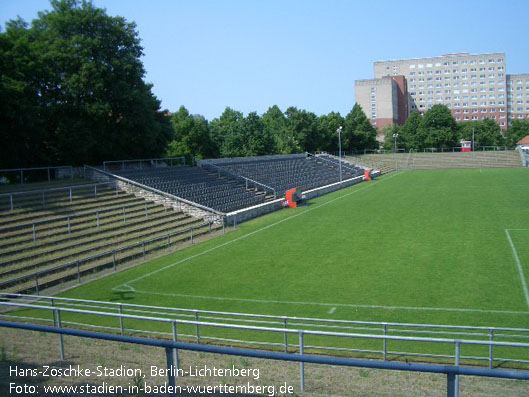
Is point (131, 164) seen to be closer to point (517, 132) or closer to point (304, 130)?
point (304, 130)

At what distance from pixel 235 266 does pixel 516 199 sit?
27.8 m

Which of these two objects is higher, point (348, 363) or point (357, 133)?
point (357, 133)

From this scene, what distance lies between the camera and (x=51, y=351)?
6914mm

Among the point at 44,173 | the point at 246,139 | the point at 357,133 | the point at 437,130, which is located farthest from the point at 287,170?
the point at 437,130

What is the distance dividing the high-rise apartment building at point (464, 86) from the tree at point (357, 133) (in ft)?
166

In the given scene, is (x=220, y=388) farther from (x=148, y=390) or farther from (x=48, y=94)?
(x=48, y=94)

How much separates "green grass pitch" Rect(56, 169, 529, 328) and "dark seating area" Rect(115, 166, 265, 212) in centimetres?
398

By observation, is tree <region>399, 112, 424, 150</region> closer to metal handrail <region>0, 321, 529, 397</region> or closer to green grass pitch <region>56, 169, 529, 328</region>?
green grass pitch <region>56, 169, 529, 328</region>

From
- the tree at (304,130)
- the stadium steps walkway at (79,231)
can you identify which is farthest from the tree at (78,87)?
the tree at (304,130)

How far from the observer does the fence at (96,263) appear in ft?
58.4

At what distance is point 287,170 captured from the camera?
183ft

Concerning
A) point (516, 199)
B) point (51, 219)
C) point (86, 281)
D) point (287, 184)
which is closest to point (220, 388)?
point (86, 281)

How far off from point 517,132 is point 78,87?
357 feet

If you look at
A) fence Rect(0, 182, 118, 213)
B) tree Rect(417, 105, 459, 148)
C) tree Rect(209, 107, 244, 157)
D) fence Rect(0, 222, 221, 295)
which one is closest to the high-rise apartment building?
tree Rect(417, 105, 459, 148)
